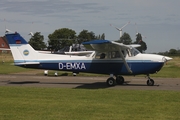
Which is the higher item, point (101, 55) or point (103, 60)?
point (101, 55)

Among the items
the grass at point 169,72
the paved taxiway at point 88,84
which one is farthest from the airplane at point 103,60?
the grass at point 169,72

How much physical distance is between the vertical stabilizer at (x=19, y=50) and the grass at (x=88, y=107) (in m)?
6.71

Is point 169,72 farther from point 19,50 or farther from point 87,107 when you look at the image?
point 87,107

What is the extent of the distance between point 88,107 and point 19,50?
10255mm

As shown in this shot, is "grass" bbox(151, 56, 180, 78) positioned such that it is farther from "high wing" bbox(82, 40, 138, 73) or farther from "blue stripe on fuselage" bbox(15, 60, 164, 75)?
"high wing" bbox(82, 40, 138, 73)

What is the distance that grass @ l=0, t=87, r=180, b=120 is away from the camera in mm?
7887

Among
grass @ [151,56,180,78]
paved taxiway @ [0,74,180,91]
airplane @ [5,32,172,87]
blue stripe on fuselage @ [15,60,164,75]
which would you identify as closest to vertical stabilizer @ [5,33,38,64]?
airplane @ [5,32,172,87]

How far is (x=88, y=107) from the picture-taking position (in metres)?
9.10

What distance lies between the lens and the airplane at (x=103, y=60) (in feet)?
54.2

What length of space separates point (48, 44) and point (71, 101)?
83626 mm

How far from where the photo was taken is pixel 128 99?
10.7 m

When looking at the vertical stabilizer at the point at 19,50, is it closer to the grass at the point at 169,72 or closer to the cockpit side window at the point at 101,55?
the cockpit side window at the point at 101,55

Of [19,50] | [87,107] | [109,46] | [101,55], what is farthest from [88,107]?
[19,50]

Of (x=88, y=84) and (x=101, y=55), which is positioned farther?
(x=88, y=84)
